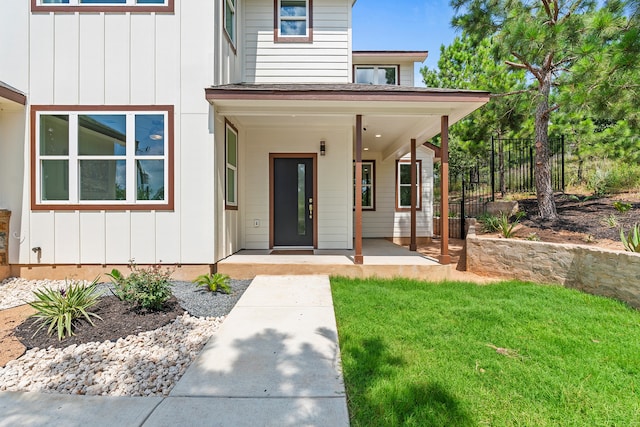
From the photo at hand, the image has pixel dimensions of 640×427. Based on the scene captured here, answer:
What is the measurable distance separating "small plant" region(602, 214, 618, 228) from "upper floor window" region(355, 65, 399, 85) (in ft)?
23.7

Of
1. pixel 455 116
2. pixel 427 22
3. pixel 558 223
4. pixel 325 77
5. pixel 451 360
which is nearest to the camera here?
pixel 451 360

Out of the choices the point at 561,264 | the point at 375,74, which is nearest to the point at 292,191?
the point at 561,264

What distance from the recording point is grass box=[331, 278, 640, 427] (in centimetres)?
206

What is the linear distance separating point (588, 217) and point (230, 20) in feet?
28.4

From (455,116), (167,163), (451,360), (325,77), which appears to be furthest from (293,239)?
(451,360)

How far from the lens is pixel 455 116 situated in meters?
6.10

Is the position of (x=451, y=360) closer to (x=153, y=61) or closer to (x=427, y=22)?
(x=153, y=61)

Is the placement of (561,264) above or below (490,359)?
above

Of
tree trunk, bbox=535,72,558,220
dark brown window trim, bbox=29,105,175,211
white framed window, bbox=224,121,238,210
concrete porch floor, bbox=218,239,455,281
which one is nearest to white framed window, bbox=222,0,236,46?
white framed window, bbox=224,121,238,210

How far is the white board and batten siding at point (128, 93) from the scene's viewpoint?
5172 mm

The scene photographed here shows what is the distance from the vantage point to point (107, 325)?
3344 mm

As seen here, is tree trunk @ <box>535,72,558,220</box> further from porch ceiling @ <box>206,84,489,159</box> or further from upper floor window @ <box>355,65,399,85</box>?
upper floor window @ <box>355,65,399,85</box>

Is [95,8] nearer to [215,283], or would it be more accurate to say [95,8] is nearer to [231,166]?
[231,166]

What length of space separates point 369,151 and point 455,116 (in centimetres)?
420
